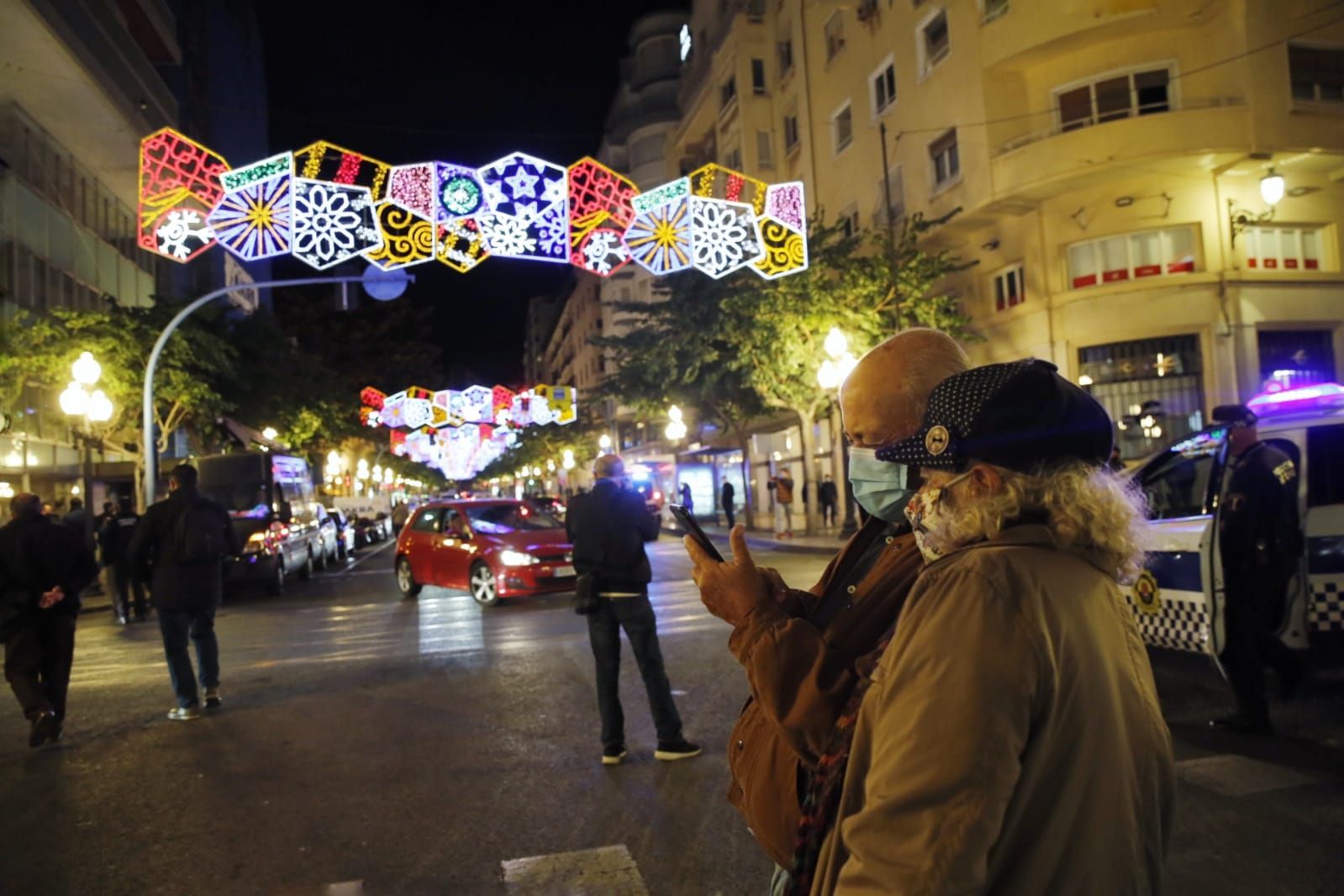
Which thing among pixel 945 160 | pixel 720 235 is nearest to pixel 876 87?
pixel 945 160

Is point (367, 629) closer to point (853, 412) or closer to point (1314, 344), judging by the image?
point (853, 412)

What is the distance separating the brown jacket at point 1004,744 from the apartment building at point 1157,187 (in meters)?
19.0

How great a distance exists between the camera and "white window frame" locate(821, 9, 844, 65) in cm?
3041

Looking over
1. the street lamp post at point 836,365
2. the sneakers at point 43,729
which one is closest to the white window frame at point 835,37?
the street lamp post at point 836,365

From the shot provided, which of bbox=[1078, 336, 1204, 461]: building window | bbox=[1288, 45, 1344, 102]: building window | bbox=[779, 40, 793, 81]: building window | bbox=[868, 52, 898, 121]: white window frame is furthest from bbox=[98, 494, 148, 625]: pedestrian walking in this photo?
bbox=[779, 40, 793, 81]: building window

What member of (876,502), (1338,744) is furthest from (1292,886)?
(876,502)

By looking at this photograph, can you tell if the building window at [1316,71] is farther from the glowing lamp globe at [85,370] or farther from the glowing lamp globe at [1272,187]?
the glowing lamp globe at [85,370]

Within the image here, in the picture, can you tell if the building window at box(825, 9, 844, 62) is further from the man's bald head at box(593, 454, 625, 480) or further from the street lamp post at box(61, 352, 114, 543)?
the man's bald head at box(593, 454, 625, 480)

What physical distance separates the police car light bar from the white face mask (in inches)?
234

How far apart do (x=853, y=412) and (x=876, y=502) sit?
0.22m

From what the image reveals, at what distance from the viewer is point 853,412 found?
231 centimetres

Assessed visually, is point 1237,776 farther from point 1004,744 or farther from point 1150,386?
point 1150,386

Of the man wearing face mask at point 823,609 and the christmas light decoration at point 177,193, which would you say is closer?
the man wearing face mask at point 823,609

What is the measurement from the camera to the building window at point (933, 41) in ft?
78.0
